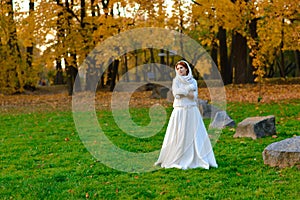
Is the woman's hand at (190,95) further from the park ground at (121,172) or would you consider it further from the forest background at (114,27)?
the forest background at (114,27)

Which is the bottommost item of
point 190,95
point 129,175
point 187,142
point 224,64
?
point 129,175

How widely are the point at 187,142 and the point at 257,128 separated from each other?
337 centimetres

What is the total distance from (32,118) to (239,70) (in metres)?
11.7

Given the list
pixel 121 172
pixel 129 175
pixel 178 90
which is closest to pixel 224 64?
pixel 178 90

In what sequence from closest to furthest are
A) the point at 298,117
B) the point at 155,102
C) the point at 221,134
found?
1. the point at 221,134
2. the point at 298,117
3. the point at 155,102

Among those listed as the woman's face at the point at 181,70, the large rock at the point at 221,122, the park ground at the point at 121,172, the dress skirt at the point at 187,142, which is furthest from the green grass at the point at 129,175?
the woman's face at the point at 181,70

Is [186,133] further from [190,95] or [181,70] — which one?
[181,70]

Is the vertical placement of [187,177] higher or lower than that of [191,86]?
lower

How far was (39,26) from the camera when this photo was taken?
22.4 m

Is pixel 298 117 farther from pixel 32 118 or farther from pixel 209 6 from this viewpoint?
pixel 32 118

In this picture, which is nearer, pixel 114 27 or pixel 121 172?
pixel 121 172

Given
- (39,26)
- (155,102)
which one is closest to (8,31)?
(39,26)

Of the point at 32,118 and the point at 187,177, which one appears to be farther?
the point at 32,118

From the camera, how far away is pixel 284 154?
7.66 meters
